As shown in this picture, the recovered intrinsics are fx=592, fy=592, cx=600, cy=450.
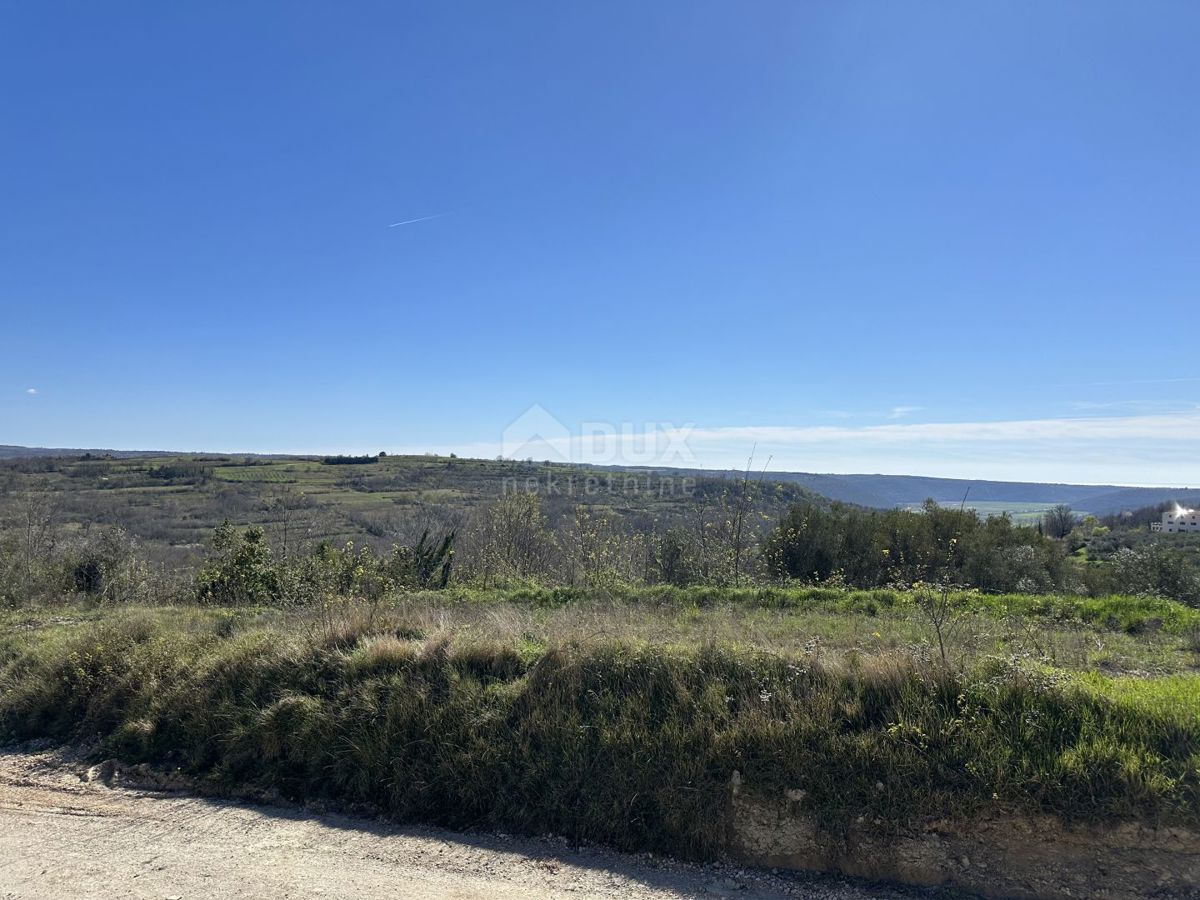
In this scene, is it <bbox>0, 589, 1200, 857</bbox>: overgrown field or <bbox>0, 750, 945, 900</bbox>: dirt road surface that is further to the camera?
<bbox>0, 589, 1200, 857</bbox>: overgrown field

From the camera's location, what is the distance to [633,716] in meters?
4.50

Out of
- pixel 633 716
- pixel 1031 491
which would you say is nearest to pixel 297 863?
pixel 633 716

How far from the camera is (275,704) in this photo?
514 cm

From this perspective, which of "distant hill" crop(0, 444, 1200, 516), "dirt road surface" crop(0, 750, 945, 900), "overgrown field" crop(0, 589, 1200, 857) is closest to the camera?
"dirt road surface" crop(0, 750, 945, 900)

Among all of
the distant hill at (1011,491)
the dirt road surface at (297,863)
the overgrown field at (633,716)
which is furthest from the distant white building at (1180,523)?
the dirt road surface at (297,863)

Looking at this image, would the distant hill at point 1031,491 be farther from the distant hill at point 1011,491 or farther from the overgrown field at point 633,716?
the overgrown field at point 633,716

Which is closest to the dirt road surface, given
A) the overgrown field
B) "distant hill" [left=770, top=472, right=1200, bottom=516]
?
the overgrown field

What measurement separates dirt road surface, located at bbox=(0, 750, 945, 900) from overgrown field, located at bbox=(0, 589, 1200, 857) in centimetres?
26

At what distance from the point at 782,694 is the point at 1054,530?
76.4 ft

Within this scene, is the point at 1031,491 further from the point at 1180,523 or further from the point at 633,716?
the point at 633,716

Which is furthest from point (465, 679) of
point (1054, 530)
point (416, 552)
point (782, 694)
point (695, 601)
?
point (1054, 530)

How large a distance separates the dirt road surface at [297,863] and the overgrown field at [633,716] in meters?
0.26

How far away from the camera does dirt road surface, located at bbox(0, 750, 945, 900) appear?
347cm

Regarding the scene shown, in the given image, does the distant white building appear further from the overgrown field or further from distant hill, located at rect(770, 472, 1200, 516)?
the overgrown field
